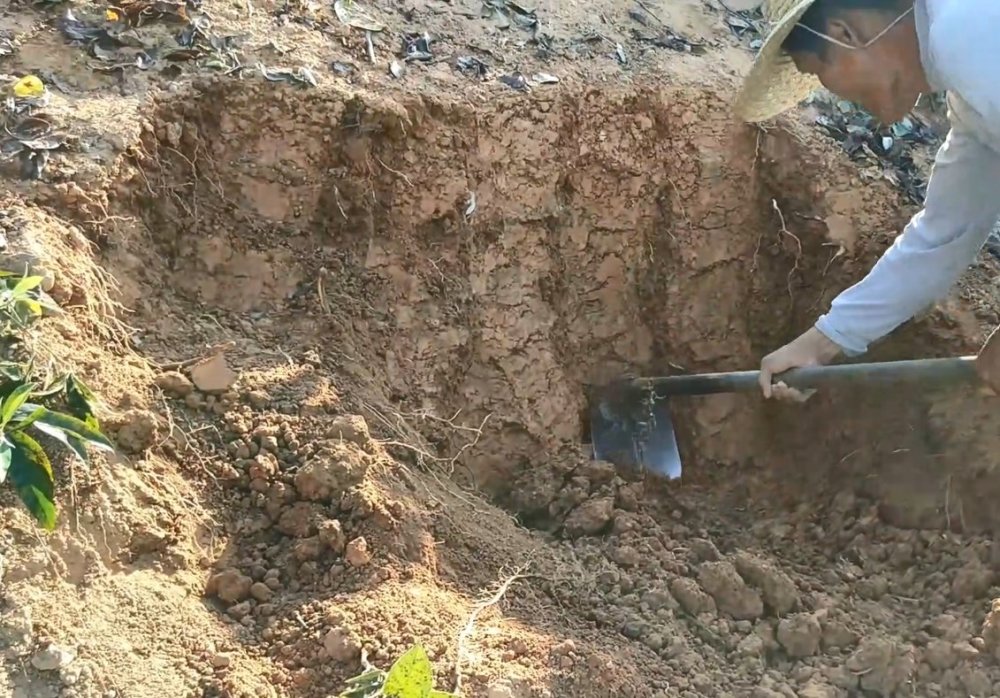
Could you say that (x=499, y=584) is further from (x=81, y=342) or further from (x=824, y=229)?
(x=824, y=229)

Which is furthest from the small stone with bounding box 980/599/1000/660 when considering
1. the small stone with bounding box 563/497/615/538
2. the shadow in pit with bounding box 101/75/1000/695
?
the small stone with bounding box 563/497/615/538

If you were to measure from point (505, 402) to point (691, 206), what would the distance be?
0.90 metres

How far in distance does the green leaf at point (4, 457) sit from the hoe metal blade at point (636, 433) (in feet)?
5.77

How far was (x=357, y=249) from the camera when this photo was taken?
8.70ft

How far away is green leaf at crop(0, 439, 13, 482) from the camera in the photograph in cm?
153

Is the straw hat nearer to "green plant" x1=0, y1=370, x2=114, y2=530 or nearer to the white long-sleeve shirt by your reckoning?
the white long-sleeve shirt

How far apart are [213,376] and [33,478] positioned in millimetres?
580

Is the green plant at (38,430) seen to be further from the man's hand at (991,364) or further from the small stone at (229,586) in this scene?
the man's hand at (991,364)

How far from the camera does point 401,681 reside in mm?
1618

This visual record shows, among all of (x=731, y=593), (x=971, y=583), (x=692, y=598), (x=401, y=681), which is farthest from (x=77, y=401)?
(x=971, y=583)

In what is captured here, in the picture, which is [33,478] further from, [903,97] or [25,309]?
[903,97]

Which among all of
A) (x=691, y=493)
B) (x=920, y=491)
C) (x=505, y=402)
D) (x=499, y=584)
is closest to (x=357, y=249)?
(x=505, y=402)

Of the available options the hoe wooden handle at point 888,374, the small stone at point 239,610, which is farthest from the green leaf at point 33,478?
the hoe wooden handle at point 888,374

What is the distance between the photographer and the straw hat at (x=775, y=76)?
177 cm
